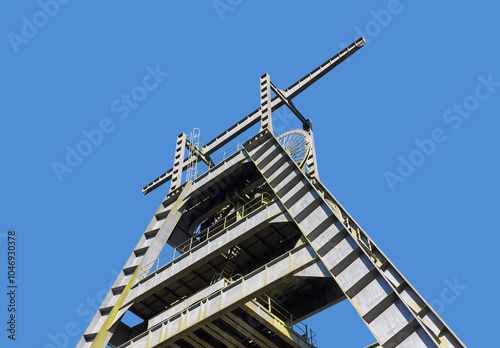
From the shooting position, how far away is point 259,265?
23516 mm

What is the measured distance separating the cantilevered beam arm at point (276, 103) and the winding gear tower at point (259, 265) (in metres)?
0.06

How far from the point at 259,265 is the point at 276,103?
26.1 feet

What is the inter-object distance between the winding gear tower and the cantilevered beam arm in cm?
6

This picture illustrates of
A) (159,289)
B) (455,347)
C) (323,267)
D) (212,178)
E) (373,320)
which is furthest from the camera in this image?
(212,178)

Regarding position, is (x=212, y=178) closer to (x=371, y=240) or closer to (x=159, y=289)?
(x=159, y=289)

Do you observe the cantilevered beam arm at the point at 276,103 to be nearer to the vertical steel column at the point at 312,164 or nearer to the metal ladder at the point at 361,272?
the vertical steel column at the point at 312,164

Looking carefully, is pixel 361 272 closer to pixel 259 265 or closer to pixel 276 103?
pixel 259 265

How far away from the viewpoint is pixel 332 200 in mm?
22203

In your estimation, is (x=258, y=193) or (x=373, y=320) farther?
(x=258, y=193)

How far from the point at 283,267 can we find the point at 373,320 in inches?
152

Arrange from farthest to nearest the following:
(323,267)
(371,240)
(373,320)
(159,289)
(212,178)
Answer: (212,178) < (159,289) < (371,240) < (323,267) < (373,320)

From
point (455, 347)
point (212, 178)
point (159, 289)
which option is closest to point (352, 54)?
point (212, 178)

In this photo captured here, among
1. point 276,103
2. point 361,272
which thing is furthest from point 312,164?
point 361,272

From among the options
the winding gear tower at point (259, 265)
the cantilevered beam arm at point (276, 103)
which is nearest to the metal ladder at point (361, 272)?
the winding gear tower at point (259, 265)
